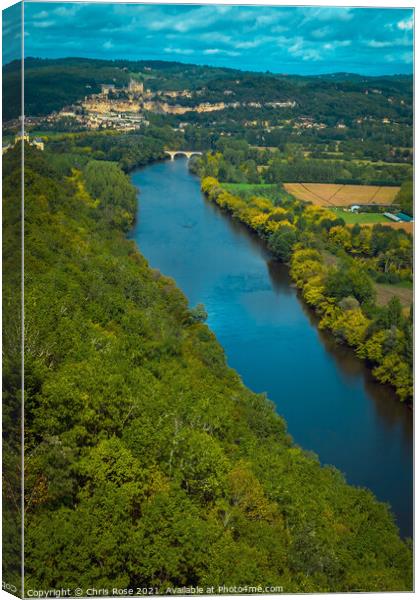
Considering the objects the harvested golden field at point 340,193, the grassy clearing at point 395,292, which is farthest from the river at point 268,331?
the harvested golden field at point 340,193

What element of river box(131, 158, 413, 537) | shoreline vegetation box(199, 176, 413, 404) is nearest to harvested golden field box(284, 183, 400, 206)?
shoreline vegetation box(199, 176, 413, 404)

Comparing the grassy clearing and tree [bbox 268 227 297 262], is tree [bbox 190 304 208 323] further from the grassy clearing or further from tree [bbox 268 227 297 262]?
the grassy clearing

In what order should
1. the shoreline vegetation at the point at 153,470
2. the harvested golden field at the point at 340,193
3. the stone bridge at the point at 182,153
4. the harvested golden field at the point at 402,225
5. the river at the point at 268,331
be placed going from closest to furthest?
the shoreline vegetation at the point at 153,470
the harvested golden field at the point at 402,225
the harvested golden field at the point at 340,193
the river at the point at 268,331
the stone bridge at the point at 182,153

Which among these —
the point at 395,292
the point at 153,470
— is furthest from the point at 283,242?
the point at 153,470

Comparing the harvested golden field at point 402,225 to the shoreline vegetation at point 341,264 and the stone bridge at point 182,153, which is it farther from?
the stone bridge at point 182,153

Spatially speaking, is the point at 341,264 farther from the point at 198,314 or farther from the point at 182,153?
the point at 182,153
